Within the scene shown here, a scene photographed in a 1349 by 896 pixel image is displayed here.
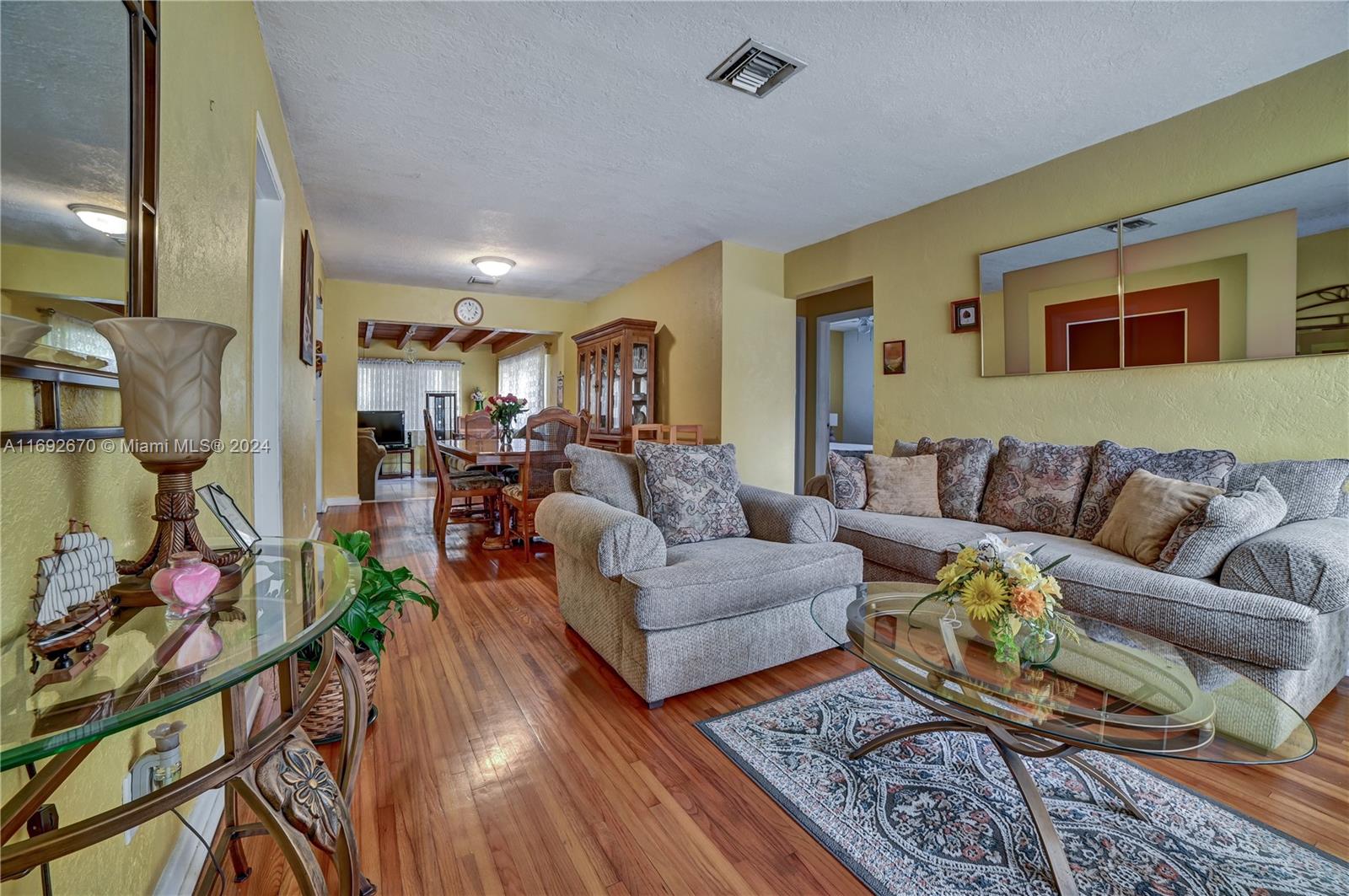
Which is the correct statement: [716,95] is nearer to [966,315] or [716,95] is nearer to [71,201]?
[966,315]

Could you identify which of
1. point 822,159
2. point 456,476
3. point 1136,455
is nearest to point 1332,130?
point 1136,455

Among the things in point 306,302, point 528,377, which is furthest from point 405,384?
point 306,302

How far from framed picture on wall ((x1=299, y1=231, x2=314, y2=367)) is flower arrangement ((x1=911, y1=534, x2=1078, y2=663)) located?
3.88 m

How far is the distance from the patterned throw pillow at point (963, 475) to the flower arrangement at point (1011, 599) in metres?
1.74

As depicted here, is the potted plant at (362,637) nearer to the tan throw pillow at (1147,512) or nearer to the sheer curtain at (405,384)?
the tan throw pillow at (1147,512)

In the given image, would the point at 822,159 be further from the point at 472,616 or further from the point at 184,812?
the point at 184,812

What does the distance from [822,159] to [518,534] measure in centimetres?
364

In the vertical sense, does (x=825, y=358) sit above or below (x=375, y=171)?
below

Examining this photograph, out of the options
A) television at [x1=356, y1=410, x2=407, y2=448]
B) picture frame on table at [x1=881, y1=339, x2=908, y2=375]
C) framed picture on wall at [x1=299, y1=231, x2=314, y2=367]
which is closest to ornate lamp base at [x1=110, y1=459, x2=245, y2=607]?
framed picture on wall at [x1=299, y1=231, x2=314, y2=367]

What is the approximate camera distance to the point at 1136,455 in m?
2.78

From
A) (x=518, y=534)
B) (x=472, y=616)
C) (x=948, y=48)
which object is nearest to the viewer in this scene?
(x=948, y=48)

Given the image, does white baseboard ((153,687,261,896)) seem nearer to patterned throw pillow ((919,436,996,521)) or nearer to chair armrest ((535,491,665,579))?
chair armrest ((535,491,665,579))

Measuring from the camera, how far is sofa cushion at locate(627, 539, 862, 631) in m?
2.10

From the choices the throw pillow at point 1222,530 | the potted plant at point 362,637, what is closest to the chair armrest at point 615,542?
the potted plant at point 362,637
